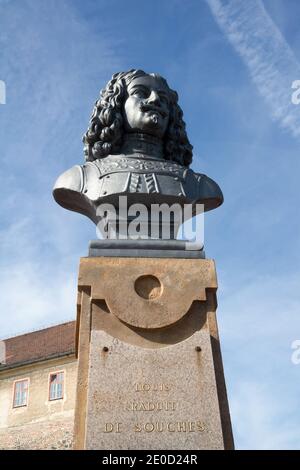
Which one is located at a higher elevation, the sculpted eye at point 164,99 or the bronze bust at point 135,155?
the sculpted eye at point 164,99

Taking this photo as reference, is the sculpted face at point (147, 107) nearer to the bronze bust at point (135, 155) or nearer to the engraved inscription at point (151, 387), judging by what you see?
the bronze bust at point (135, 155)

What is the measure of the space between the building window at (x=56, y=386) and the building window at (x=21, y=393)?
1.33 m

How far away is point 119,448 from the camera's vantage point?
350 centimetres

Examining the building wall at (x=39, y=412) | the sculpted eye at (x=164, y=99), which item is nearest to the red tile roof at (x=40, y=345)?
the building wall at (x=39, y=412)

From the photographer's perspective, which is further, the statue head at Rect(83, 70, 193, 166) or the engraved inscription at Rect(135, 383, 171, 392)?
the statue head at Rect(83, 70, 193, 166)

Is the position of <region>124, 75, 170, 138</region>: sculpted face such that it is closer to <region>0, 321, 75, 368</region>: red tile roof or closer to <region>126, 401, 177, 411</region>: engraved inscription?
<region>126, 401, 177, 411</region>: engraved inscription

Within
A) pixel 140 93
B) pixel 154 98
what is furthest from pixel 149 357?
pixel 140 93

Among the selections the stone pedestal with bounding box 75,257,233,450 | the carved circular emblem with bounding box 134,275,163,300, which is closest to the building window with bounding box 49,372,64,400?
the stone pedestal with bounding box 75,257,233,450

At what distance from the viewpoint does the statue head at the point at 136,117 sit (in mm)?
5395

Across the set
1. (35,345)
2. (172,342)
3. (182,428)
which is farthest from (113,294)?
(35,345)

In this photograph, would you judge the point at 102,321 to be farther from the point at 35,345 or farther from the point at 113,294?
the point at 35,345

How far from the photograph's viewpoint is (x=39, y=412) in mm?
23516

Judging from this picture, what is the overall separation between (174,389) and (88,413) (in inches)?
24.0

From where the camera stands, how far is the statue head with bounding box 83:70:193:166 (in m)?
5.39
